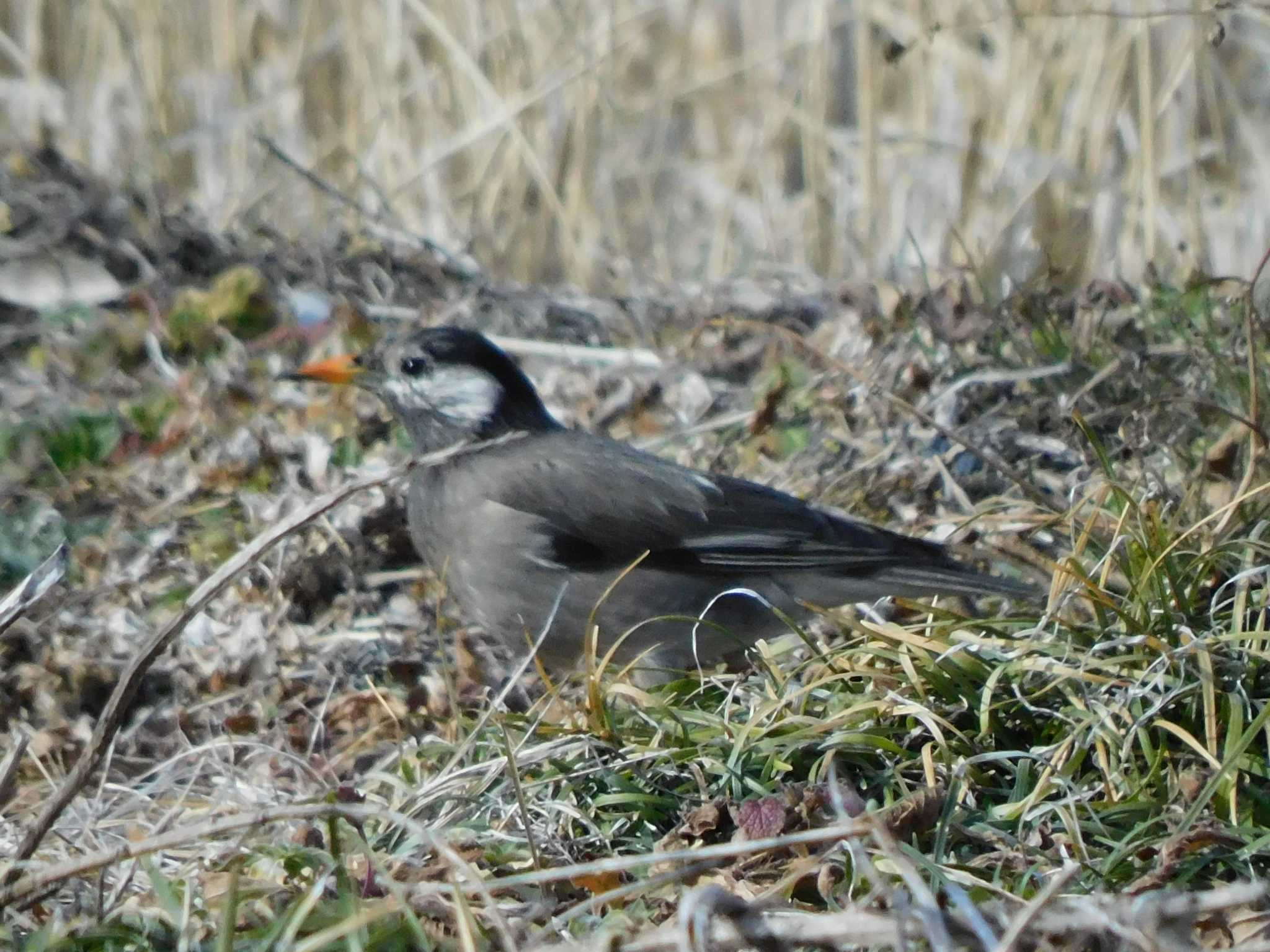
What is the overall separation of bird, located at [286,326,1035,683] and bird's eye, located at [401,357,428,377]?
0.40m

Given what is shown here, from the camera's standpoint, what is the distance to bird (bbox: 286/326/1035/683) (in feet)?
14.4

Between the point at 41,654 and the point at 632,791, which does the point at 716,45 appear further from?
the point at 632,791

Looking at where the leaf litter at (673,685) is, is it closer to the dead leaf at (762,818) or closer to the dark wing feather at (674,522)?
the dead leaf at (762,818)

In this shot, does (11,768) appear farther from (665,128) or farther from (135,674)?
(665,128)

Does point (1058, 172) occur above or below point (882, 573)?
above

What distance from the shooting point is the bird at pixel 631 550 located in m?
4.38

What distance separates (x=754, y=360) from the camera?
5879 mm

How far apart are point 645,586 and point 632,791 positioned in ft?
4.66

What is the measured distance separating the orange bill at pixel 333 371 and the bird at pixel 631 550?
0.50m

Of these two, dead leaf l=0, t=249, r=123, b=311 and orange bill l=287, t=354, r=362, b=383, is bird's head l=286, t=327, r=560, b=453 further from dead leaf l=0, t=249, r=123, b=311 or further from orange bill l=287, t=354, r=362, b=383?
dead leaf l=0, t=249, r=123, b=311

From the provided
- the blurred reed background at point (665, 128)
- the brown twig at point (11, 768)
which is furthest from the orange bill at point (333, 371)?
the brown twig at point (11, 768)

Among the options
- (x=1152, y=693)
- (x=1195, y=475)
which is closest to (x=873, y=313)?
(x=1195, y=475)

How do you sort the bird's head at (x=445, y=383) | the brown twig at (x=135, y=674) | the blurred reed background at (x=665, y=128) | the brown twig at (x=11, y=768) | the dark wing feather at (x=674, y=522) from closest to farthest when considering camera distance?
the brown twig at (x=135, y=674)
the brown twig at (x=11, y=768)
the dark wing feather at (x=674, y=522)
the bird's head at (x=445, y=383)
the blurred reed background at (x=665, y=128)

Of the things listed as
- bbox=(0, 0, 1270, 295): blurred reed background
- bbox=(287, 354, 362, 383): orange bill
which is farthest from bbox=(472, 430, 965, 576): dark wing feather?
bbox=(0, 0, 1270, 295): blurred reed background
